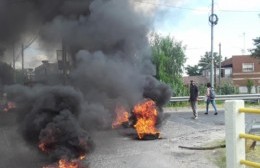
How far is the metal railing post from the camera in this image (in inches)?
140

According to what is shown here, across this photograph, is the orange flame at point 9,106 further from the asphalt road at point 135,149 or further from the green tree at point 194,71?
the green tree at point 194,71

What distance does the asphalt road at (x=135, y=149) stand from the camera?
8.56 metres

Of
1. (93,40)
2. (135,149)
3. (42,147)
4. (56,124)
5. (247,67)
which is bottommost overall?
(135,149)

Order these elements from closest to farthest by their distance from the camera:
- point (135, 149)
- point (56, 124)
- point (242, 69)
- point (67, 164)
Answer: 1. point (67, 164)
2. point (56, 124)
3. point (135, 149)
4. point (242, 69)

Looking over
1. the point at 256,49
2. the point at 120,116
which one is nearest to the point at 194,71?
the point at 256,49

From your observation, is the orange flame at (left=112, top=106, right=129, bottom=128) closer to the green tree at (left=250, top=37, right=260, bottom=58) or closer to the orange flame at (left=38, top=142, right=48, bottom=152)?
the orange flame at (left=38, top=142, right=48, bottom=152)

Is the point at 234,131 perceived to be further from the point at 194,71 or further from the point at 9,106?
the point at 194,71

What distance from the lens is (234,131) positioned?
3.56m

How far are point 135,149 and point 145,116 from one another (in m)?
2.56

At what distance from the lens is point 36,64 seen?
13656 mm

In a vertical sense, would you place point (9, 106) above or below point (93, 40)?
below

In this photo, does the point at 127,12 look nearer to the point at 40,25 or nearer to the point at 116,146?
the point at 40,25

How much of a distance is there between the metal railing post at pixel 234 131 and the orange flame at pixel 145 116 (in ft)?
27.5

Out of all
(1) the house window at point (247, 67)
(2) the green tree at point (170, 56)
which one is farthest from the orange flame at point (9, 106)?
(1) the house window at point (247, 67)
